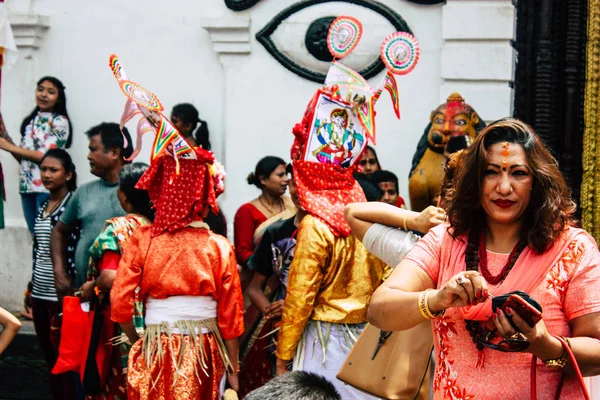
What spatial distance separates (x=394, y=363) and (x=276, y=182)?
3094 mm

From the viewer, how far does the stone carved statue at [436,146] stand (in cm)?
569

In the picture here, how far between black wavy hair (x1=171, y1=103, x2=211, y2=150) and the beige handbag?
4.40 m

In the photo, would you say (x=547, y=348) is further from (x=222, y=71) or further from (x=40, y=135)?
(x=40, y=135)

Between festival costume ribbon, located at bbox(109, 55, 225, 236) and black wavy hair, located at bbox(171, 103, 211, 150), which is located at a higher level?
black wavy hair, located at bbox(171, 103, 211, 150)

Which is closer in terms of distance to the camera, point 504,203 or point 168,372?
point 504,203

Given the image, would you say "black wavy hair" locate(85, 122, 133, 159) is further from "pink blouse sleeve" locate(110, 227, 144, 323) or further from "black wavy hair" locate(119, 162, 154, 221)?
"pink blouse sleeve" locate(110, 227, 144, 323)

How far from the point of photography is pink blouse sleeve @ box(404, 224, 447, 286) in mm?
3000

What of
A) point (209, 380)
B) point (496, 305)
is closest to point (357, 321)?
point (209, 380)

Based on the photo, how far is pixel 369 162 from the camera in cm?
696

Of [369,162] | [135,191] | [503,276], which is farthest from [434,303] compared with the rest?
[369,162]

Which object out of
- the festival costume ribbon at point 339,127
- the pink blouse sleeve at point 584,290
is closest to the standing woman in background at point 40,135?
the festival costume ribbon at point 339,127

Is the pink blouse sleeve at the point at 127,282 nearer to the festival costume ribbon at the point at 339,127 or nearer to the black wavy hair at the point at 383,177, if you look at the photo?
the festival costume ribbon at the point at 339,127

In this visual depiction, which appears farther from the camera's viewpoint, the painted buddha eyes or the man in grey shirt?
the painted buddha eyes

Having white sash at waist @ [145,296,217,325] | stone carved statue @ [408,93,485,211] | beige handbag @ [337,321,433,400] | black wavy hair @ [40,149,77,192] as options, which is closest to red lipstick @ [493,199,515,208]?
beige handbag @ [337,321,433,400]
